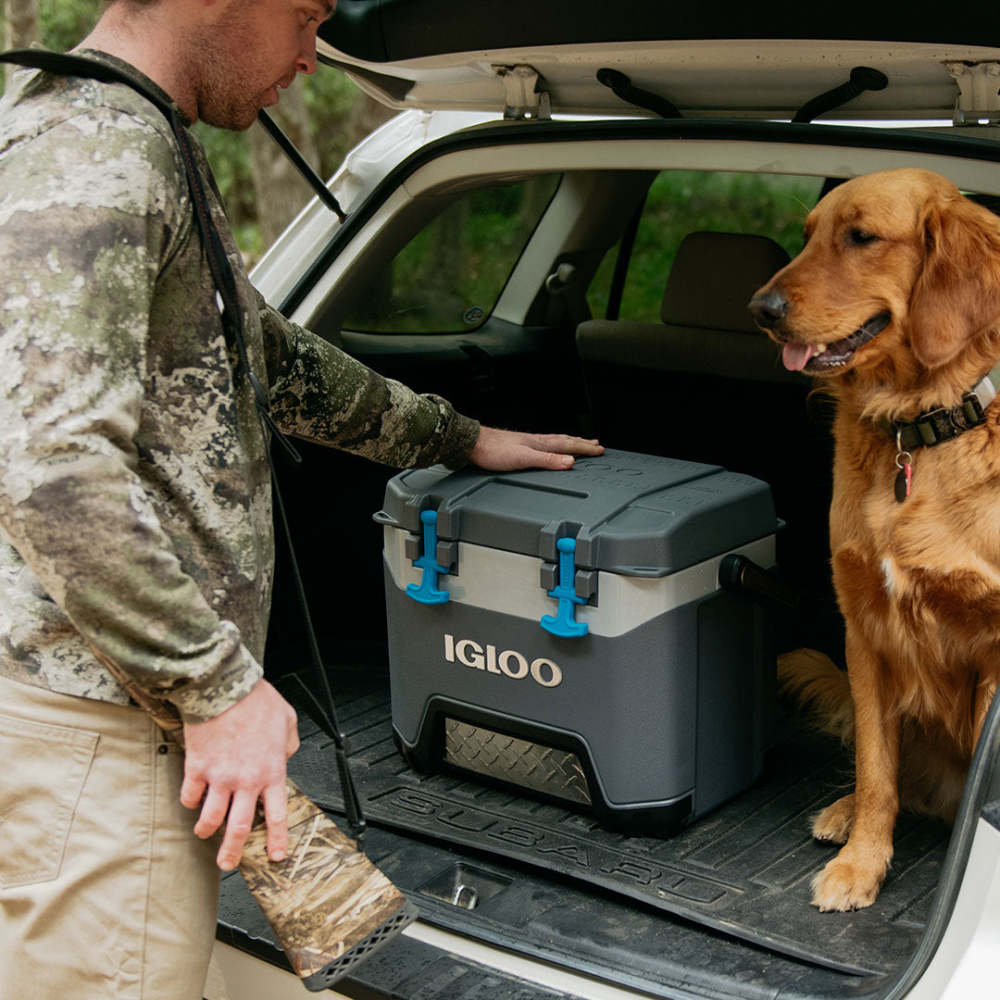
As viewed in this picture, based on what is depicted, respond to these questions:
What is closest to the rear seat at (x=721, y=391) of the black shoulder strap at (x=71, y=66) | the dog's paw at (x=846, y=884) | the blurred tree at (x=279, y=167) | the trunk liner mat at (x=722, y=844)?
the trunk liner mat at (x=722, y=844)

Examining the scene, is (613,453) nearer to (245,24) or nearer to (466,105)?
(466,105)

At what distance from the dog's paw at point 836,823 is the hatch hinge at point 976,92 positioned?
129 cm

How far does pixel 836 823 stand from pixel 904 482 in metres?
0.70

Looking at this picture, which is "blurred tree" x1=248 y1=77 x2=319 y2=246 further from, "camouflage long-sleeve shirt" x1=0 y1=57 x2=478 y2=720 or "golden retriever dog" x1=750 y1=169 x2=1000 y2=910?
"camouflage long-sleeve shirt" x1=0 y1=57 x2=478 y2=720

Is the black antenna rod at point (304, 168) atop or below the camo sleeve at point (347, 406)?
atop

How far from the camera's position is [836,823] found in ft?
7.88

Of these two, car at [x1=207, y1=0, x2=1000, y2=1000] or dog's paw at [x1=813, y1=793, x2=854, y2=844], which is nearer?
car at [x1=207, y1=0, x2=1000, y2=1000]

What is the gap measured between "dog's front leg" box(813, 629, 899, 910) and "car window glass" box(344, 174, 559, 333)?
1.46 m

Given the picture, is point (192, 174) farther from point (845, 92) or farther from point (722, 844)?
point (722, 844)

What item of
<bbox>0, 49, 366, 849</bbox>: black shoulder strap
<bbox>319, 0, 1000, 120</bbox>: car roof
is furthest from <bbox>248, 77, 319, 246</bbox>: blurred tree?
<bbox>0, 49, 366, 849</bbox>: black shoulder strap

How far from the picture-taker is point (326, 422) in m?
2.20

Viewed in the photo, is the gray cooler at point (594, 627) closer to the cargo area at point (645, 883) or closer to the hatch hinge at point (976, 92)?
the cargo area at point (645, 883)

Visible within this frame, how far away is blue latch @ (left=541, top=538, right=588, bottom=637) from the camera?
2193 mm

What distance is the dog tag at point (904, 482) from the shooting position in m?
2.15
